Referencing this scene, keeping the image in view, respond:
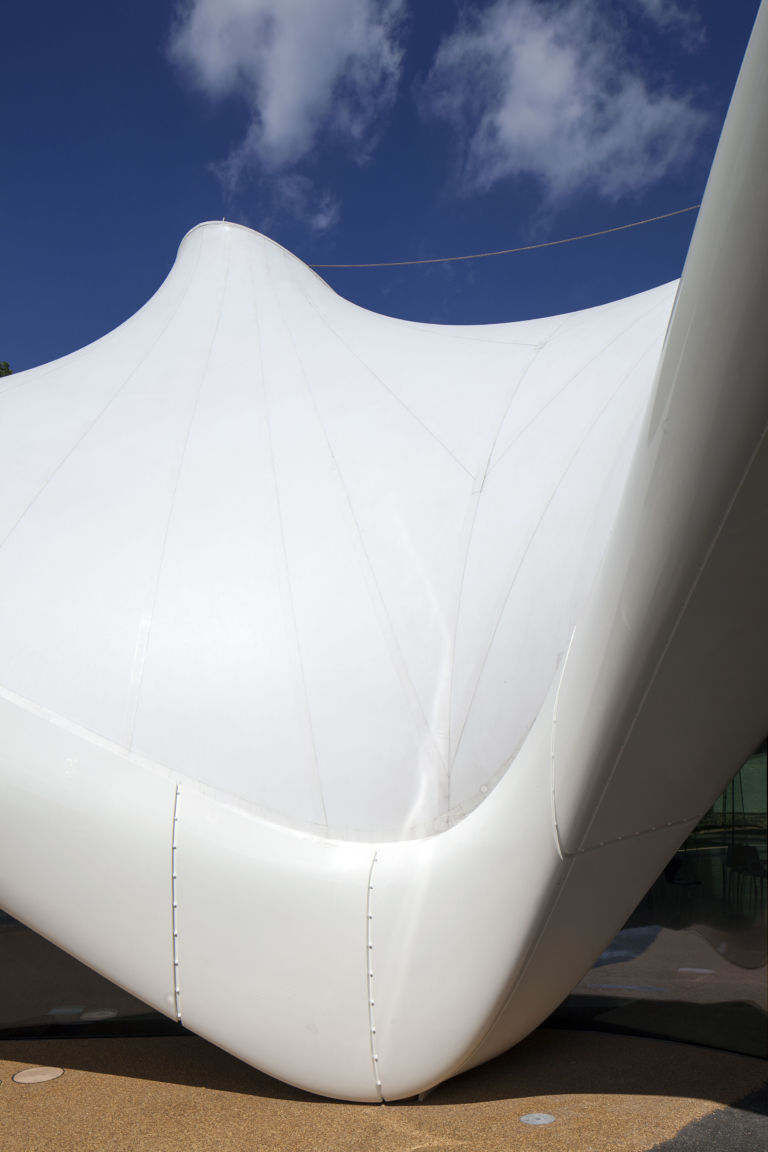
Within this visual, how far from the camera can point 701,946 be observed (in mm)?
7172

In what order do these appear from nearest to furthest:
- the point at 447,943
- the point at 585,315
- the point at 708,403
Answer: the point at 708,403 < the point at 447,943 < the point at 585,315

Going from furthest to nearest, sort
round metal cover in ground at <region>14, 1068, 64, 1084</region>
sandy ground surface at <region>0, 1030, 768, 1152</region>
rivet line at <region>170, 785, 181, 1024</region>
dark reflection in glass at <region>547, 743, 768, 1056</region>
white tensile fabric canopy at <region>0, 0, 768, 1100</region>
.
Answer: dark reflection in glass at <region>547, 743, 768, 1056</region> → round metal cover in ground at <region>14, 1068, 64, 1084</region> → rivet line at <region>170, 785, 181, 1024</region> → sandy ground surface at <region>0, 1030, 768, 1152</region> → white tensile fabric canopy at <region>0, 0, 768, 1100</region>

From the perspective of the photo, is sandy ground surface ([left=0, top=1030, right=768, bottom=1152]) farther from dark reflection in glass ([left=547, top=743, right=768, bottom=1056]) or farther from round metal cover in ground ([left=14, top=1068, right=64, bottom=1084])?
dark reflection in glass ([left=547, top=743, right=768, bottom=1056])

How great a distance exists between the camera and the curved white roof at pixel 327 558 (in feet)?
15.9

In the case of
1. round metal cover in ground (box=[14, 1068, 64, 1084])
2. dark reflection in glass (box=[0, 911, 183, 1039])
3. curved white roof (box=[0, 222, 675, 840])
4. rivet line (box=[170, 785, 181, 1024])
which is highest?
curved white roof (box=[0, 222, 675, 840])

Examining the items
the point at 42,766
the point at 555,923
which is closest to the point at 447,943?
the point at 555,923

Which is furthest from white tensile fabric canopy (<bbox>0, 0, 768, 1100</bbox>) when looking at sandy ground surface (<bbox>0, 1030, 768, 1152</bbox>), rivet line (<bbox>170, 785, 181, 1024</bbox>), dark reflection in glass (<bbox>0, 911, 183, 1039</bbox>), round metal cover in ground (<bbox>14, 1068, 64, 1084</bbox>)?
dark reflection in glass (<bbox>0, 911, 183, 1039</bbox>)

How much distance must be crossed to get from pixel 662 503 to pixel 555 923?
246 centimetres

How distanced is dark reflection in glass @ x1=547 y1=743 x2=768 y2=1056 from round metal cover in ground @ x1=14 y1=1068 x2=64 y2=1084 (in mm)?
3643

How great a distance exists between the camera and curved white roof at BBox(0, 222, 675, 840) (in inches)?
191

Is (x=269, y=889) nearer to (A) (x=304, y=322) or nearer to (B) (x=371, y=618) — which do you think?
(B) (x=371, y=618)

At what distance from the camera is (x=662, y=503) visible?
9.48ft

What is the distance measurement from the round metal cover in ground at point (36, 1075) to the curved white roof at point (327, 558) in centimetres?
247

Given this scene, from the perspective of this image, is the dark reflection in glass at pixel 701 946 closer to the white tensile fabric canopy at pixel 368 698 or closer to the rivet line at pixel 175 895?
the white tensile fabric canopy at pixel 368 698
